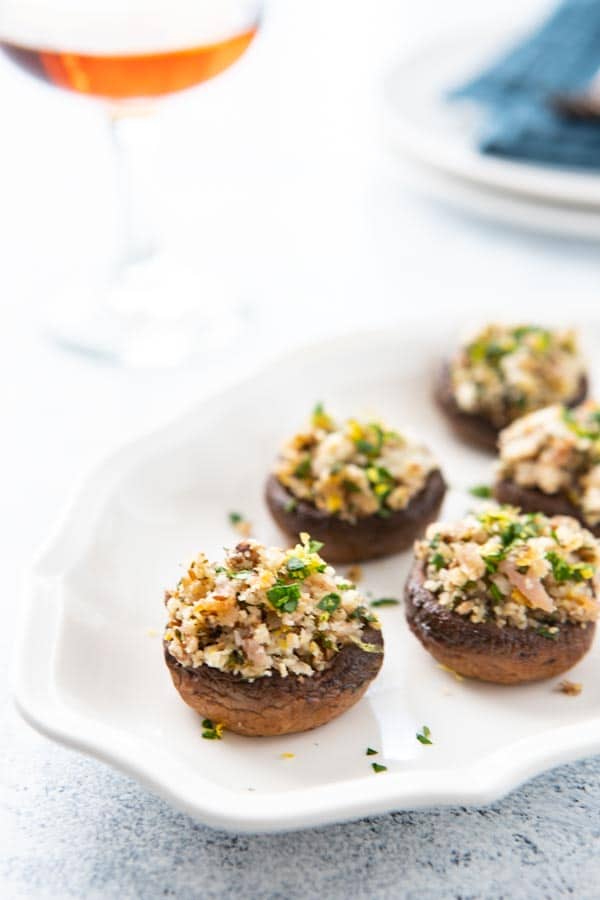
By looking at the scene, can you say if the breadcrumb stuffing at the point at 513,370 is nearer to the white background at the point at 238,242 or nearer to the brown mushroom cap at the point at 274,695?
the white background at the point at 238,242

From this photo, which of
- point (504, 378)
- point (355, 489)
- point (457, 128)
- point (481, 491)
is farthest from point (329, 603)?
point (457, 128)

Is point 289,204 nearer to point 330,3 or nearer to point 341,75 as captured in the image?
point 341,75

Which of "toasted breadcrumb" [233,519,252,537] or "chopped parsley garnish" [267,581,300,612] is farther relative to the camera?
"toasted breadcrumb" [233,519,252,537]

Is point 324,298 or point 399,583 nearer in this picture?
point 399,583

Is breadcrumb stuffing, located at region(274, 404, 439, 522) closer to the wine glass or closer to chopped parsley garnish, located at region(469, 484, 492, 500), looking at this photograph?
chopped parsley garnish, located at region(469, 484, 492, 500)

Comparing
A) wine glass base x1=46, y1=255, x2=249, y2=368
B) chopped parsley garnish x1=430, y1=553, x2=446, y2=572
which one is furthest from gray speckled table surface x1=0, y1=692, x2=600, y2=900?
wine glass base x1=46, y1=255, x2=249, y2=368

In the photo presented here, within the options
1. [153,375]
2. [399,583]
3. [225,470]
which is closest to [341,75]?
[153,375]

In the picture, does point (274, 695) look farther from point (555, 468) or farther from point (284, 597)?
point (555, 468)
